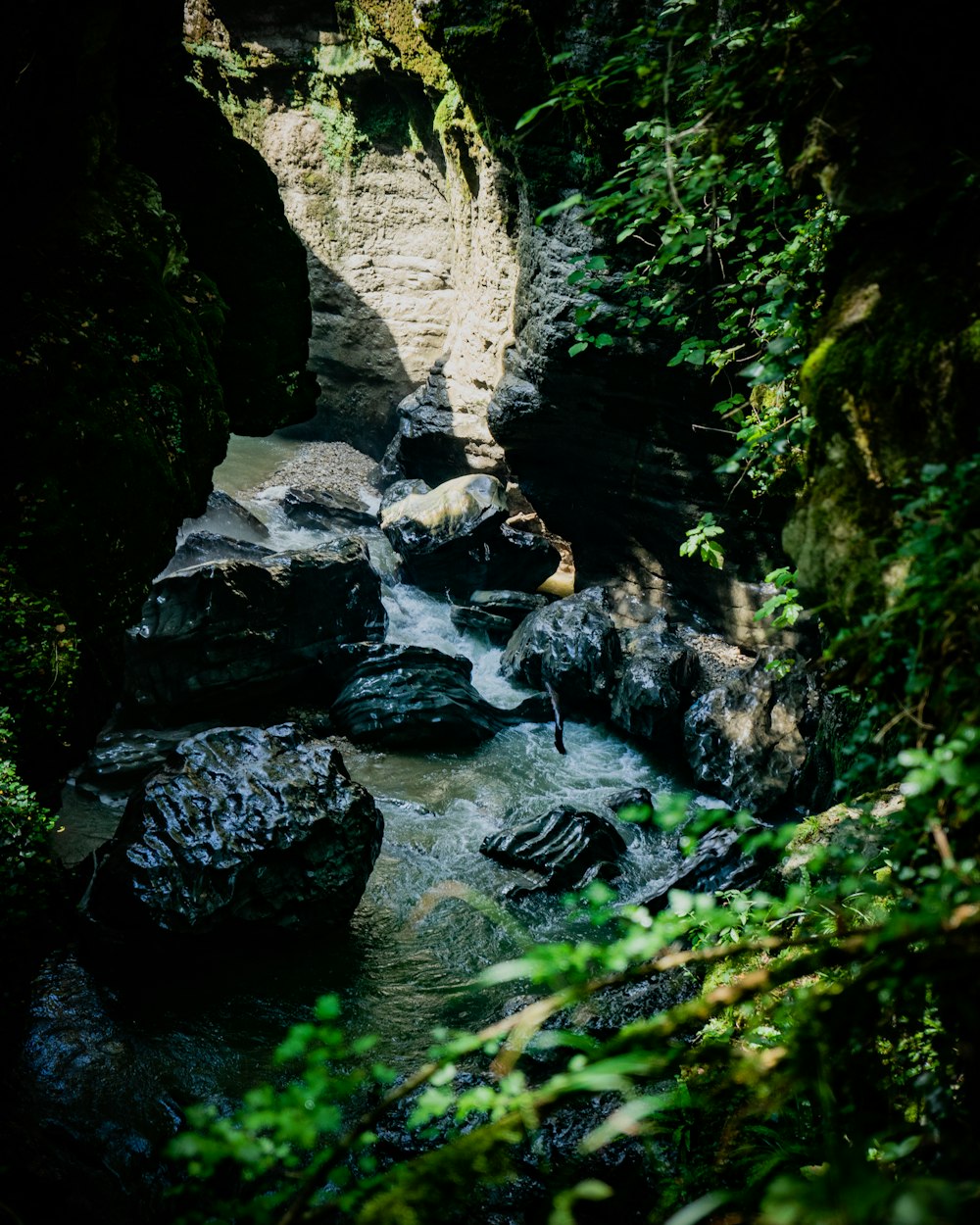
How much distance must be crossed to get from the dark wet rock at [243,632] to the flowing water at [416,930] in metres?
1.30

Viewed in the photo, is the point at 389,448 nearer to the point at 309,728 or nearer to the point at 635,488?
the point at 635,488

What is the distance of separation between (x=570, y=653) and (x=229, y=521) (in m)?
6.01

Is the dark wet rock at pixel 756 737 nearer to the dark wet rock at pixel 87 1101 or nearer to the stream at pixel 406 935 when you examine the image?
the stream at pixel 406 935

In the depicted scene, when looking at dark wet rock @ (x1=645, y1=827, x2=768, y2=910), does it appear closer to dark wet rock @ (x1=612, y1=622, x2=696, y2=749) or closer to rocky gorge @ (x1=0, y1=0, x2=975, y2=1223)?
rocky gorge @ (x1=0, y1=0, x2=975, y2=1223)

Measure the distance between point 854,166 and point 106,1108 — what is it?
4.78m

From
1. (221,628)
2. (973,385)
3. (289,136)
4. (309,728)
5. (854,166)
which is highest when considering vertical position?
(289,136)

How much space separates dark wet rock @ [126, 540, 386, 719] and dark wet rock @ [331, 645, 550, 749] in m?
0.56

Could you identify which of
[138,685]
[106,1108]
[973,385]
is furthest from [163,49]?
[106,1108]

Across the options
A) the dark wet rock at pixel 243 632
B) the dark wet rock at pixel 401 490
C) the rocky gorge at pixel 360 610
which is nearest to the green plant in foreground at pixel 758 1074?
the rocky gorge at pixel 360 610

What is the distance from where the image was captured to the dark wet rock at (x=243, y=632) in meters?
7.24

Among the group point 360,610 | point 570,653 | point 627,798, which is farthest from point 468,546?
point 627,798

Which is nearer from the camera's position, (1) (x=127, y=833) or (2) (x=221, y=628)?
(1) (x=127, y=833)

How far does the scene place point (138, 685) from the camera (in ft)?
23.5

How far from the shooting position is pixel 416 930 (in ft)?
16.7
